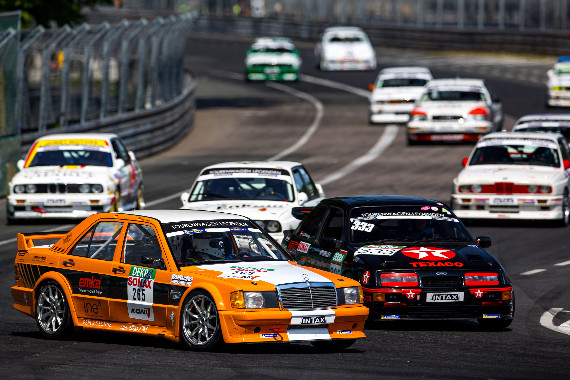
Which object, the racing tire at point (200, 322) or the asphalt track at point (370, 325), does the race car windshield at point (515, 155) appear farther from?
the racing tire at point (200, 322)

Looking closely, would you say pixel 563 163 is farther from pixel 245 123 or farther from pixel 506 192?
pixel 245 123

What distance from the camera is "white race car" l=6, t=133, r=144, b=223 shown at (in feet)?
70.3

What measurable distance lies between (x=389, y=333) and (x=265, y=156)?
21230 millimetres

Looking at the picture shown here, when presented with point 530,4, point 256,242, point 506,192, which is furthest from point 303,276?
point 530,4

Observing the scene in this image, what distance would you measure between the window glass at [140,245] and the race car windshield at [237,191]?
6348 millimetres

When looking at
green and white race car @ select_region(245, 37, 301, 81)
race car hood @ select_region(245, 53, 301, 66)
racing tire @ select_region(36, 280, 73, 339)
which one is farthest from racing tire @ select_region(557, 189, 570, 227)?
race car hood @ select_region(245, 53, 301, 66)

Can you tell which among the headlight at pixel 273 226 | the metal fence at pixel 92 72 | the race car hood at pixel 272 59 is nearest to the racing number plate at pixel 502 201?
the headlight at pixel 273 226

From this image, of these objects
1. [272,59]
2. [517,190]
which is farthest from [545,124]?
[272,59]

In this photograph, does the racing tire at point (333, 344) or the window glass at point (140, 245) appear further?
the window glass at point (140, 245)

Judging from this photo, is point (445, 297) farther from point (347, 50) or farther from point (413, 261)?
point (347, 50)

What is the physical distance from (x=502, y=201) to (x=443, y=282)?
9323mm

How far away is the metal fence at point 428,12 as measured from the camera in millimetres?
62094

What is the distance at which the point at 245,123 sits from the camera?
42.4 m

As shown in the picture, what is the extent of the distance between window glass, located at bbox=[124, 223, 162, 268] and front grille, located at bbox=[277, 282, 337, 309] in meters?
1.25
